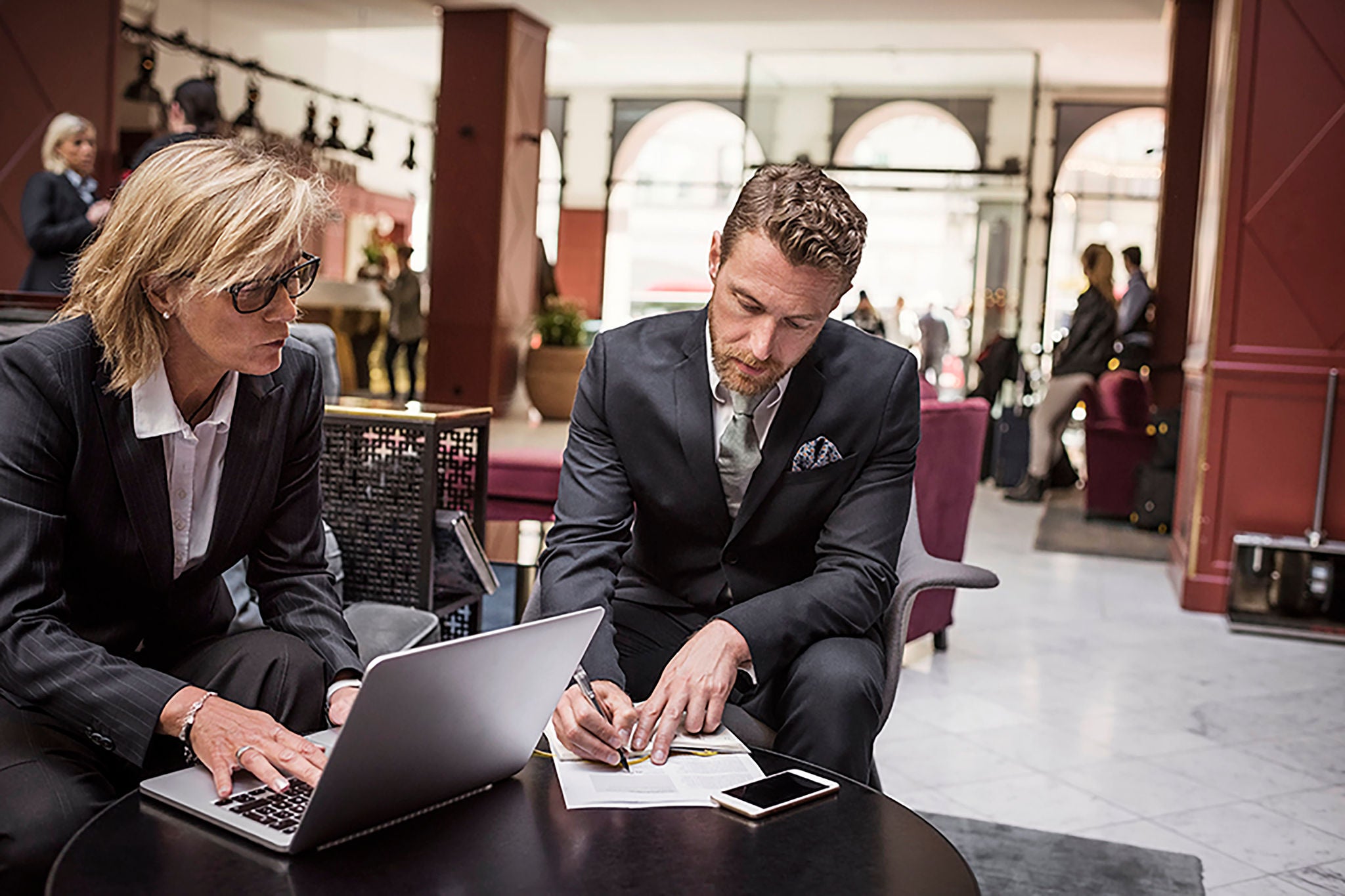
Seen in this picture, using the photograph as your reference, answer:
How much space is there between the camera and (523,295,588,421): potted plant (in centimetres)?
1167

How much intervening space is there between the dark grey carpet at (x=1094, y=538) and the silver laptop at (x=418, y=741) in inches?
226

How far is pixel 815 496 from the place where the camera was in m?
2.07

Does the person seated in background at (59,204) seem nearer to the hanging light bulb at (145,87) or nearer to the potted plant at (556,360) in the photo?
the hanging light bulb at (145,87)

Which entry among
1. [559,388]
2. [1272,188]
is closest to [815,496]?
[1272,188]

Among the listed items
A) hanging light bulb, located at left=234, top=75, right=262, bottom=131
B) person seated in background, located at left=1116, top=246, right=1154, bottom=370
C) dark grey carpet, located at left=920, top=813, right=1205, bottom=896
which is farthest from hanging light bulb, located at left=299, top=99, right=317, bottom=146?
dark grey carpet, located at left=920, top=813, right=1205, bottom=896

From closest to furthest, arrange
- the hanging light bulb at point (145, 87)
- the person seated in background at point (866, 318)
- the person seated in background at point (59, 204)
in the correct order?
the person seated in background at point (59, 204) → the hanging light bulb at point (145, 87) → the person seated in background at point (866, 318)

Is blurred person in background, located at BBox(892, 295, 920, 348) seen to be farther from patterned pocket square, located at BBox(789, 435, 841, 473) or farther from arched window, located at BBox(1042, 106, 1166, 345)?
patterned pocket square, located at BBox(789, 435, 841, 473)

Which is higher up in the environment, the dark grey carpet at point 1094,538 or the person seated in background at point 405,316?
the person seated in background at point 405,316

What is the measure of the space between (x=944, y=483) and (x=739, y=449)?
7.27ft

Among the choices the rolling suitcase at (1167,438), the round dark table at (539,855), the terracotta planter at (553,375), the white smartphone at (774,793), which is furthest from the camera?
the terracotta planter at (553,375)

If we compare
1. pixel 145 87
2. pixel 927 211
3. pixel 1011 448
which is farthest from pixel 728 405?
pixel 927 211

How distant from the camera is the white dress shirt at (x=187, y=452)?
5.29ft

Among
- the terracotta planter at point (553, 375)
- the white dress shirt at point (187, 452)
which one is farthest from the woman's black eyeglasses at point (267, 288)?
the terracotta planter at point (553, 375)

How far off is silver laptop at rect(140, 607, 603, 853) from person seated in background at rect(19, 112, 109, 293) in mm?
4455
